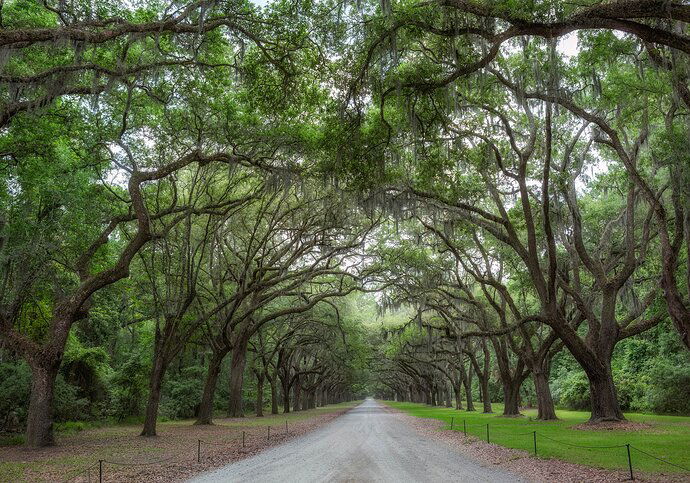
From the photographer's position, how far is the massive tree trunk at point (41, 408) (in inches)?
561

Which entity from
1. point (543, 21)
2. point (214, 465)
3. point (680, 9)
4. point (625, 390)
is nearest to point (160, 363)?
point (214, 465)

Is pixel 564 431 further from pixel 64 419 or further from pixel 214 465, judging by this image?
pixel 64 419

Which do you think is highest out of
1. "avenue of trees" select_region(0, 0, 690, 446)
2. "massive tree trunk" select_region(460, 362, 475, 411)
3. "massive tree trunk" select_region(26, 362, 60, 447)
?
"avenue of trees" select_region(0, 0, 690, 446)

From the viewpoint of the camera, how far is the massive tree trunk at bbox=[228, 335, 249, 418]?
27720 mm

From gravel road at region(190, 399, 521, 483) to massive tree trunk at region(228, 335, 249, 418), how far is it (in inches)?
481

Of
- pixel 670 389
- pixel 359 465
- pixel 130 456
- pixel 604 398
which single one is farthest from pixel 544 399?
pixel 130 456

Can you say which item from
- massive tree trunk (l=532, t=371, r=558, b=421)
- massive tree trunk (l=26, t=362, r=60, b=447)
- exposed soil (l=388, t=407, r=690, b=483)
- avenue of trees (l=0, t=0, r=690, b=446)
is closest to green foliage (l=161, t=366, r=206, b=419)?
avenue of trees (l=0, t=0, r=690, b=446)

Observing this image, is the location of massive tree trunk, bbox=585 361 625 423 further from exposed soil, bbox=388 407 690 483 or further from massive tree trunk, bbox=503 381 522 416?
massive tree trunk, bbox=503 381 522 416

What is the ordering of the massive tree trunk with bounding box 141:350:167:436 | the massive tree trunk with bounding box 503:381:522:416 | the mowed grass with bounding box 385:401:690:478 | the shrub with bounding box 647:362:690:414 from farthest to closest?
the massive tree trunk with bounding box 503:381:522:416, the shrub with bounding box 647:362:690:414, the massive tree trunk with bounding box 141:350:167:436, the mowed grass with bounding box 385:401:690:478

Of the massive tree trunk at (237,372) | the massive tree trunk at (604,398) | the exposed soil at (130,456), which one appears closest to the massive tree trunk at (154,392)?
the exposed soil at (130,456)

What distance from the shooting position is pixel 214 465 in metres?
11.8

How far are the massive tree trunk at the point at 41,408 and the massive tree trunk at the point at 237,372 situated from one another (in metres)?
11.6

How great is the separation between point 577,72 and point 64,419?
84.0ft

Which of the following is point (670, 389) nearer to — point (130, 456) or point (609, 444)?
point (609, 444)
